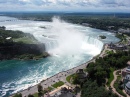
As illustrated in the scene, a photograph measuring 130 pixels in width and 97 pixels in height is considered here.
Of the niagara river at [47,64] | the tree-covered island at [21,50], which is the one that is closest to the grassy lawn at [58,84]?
the niagara river at [47,64]

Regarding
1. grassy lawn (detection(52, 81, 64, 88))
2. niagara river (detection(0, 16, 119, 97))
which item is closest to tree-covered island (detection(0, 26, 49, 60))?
niagara river (detection(0, 16, 119, 97))

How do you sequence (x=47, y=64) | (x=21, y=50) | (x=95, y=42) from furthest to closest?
1. (x=95, y=42)
2. (x=21, y=50)
3. (x=47, y=64)

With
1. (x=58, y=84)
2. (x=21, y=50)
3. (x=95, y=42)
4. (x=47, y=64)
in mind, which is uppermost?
(x=95, y=42)

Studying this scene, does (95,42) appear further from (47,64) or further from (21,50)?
(47,64)

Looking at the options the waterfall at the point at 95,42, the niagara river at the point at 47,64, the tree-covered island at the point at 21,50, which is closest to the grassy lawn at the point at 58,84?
the niagara river at the point at 47,64

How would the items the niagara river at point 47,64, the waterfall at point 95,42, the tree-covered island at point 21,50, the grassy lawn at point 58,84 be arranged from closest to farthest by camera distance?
the grassy lawn at point 58,84, the niagara river at point 47,64, the tree-covered island at point 21,50, the waterfall at point 95,42

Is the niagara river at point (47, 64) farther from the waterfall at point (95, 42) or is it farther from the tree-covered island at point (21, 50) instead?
the tree-covered island at point (21, 50)

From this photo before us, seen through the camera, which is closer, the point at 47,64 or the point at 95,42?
A: the point at 47,64

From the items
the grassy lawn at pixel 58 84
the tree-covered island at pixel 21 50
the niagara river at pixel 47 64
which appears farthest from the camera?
the tree-covered island at pixel 21 50

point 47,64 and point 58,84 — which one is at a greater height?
point 58,84

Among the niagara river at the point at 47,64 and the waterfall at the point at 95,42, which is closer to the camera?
the niagara river at the point at 47,64

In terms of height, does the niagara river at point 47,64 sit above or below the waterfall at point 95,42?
below

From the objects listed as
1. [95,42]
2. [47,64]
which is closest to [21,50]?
[47,64]
